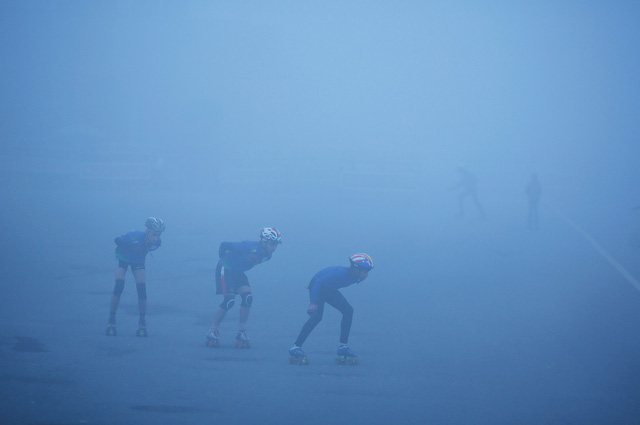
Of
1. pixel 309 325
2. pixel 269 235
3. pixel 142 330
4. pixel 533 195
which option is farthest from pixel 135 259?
pixel 533 195

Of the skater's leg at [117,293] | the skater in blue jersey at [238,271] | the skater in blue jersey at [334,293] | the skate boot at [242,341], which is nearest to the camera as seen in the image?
the skater in blue jersey at [334,293]

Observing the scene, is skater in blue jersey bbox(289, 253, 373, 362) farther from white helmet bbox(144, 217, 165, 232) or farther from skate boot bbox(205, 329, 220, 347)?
white helmet bbox(144, 217, 165, 232)

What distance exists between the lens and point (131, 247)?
27.8 ft

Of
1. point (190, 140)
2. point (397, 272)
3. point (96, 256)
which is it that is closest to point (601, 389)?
Result: point (397, 272)

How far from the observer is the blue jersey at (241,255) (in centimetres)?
813

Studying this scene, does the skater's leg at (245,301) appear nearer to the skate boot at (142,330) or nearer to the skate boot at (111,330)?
the skate boot at (142,330)

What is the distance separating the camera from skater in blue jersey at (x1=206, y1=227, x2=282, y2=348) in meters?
8.09

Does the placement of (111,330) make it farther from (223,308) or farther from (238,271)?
(238,271)

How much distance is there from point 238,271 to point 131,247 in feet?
5.19

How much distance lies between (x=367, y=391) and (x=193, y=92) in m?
45.1

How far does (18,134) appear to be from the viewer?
38094mm

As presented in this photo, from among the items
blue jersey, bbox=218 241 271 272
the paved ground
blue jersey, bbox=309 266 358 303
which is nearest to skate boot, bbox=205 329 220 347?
the paved ground

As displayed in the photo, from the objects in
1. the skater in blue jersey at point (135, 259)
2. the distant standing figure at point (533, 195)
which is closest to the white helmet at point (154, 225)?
the skater in blue jersey at point (135, 259)

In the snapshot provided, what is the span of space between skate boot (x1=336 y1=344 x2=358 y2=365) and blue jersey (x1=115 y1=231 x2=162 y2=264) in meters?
2.95
